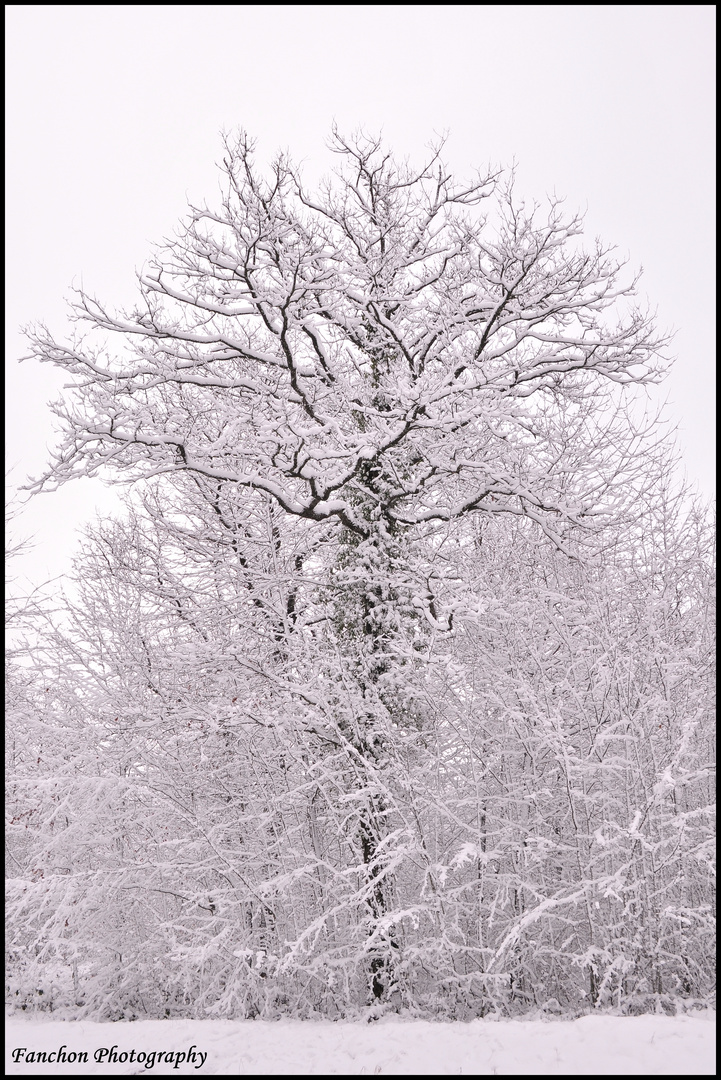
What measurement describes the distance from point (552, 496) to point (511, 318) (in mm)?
2568

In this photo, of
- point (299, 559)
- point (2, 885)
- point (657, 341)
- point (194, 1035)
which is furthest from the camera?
point (299, 559)

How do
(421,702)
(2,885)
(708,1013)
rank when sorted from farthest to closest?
(421,702) → (2,885) → (708,1013)

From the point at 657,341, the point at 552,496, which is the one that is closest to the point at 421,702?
the point at 552,496

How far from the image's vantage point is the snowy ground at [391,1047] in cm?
487

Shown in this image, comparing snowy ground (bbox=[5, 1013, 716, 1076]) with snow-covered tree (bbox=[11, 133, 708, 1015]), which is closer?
snowy ground (bbox=[5, 1013, 716, 1076])

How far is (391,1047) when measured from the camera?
18.5 feet

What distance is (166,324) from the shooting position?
32.7 feet

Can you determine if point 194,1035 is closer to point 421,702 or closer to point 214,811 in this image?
point 214,811

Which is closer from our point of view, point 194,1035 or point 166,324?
point 194,1035

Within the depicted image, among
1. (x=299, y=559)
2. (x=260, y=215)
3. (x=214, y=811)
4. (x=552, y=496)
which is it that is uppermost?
(x=260, y=215)

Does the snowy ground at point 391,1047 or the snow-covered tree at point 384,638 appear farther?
the snow-covered tree at point 384,638

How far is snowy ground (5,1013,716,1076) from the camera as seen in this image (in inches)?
192

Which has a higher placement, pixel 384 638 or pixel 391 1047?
pixel 384 638

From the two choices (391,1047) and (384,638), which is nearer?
(391,1047)
